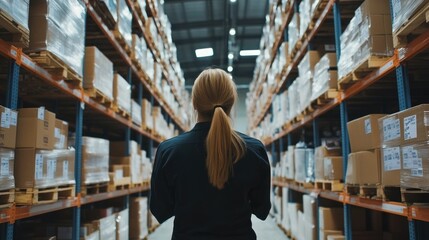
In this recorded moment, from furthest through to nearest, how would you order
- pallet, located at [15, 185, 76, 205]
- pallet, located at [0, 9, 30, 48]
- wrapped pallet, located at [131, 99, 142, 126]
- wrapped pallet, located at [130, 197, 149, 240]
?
wrapped pallet, located at [130, 197, 149, 240] → wrapped pallet, located at [131, 99, 142, 126] → pallet, located at [15, 185, 76, 205] → pallet, located at [0, 9, 30, 48]

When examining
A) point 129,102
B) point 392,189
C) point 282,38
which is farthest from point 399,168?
point 282,38

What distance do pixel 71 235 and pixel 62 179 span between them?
1.05m

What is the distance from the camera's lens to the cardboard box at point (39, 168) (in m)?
3.38

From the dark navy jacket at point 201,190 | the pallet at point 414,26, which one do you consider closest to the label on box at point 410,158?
the pallet at point 414,26

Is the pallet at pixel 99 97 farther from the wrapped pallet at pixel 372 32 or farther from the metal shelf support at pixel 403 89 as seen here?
the metal shelf support at pixel 403 89

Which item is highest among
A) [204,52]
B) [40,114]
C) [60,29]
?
[204,52]

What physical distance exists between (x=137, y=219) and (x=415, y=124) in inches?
228

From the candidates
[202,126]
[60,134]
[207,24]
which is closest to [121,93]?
[60,134]

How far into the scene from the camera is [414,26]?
9.14ft

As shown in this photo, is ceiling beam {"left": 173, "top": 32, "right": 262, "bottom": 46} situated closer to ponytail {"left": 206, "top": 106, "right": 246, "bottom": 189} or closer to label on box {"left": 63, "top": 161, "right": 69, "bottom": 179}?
label on box {"left": 63, "top": 161, "right": 69, "bottom": 179}

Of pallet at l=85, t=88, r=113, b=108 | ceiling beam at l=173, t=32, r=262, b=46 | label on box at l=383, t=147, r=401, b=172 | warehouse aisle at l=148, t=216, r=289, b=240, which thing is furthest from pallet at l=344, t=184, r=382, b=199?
ceiling beam at l=173, t=32, r=262, b=46

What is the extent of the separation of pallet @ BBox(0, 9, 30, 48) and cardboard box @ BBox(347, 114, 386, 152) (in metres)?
3.02

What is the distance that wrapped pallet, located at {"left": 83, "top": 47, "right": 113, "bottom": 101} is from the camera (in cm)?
495

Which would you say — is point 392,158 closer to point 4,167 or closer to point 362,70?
point 362,70
